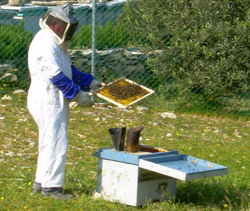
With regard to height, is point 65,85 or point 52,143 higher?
point 65,85

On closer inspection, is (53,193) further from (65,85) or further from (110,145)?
(110,145)

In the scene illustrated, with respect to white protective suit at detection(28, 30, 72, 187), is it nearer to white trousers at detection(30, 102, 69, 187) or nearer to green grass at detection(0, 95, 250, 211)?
white trousers at detection(30, 102, 69, 187)

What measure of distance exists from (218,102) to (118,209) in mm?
5174

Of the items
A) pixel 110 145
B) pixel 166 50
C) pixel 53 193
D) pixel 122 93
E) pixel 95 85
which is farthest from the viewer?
Result: pixel 166 50

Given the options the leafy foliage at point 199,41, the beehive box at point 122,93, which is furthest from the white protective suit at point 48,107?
the leafy foliage at point 199,41

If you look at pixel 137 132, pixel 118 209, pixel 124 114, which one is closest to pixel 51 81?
pixel 137 132

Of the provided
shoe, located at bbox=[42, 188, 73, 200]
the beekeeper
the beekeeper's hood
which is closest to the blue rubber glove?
the beekeeper

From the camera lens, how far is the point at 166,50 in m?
9.04

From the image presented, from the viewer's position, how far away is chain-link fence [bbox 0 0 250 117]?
875 centimetres

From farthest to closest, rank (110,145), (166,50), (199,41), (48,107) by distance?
(166,50), (199,41), (110,145), (48,107)

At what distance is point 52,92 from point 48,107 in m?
0.14

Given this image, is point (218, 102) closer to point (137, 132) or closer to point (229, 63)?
point (229, 63)

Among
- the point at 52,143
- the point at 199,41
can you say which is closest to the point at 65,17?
the point at 52,143

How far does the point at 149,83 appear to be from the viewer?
9461mm
